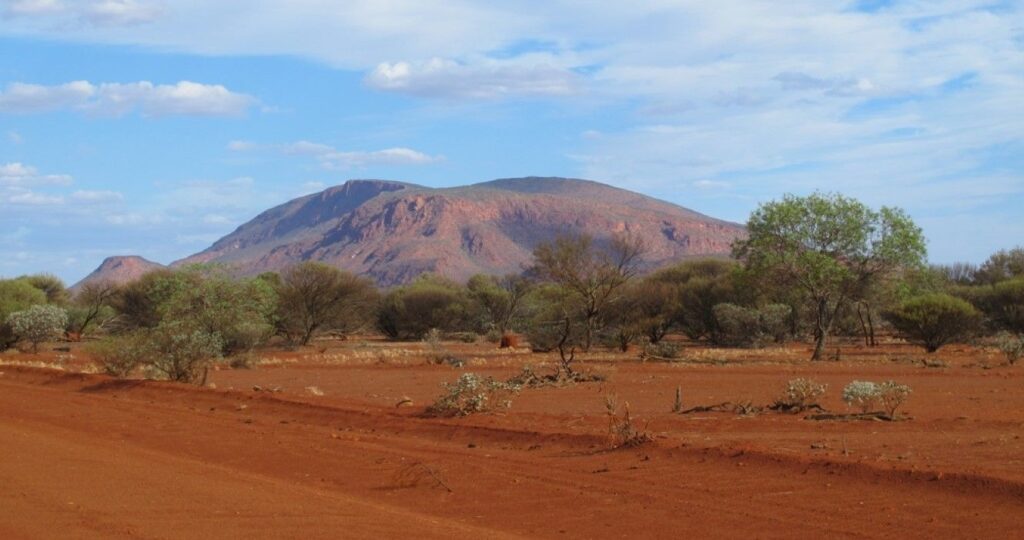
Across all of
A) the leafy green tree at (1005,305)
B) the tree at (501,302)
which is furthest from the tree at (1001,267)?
the tree at (501,302)

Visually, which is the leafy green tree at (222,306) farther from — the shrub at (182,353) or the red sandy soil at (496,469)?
the red sandy soil at (496,469)

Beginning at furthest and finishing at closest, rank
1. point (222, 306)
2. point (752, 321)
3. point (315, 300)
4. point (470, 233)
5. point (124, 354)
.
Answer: point (470, 233) → point (315, 300) → point (752, 321) → point (222, 306) → point (124, 354)

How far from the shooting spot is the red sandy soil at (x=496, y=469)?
10.5 metres

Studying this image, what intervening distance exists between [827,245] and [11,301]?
4040 cm

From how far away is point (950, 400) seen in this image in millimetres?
22609

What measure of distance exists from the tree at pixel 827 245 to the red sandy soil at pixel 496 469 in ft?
54.6

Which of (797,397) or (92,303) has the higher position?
(92,303)

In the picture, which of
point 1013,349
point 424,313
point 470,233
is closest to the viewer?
point 1013,349

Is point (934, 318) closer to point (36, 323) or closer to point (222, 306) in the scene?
point (222, 306)

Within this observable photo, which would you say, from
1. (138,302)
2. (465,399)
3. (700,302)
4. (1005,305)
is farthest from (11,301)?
Answer: (1005,305)

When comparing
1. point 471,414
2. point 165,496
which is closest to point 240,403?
point 471,414

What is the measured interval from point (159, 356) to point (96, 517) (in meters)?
18.3

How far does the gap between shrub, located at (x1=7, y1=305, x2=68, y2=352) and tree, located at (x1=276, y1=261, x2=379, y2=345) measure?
13.9 metres

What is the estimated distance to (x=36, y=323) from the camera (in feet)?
155
